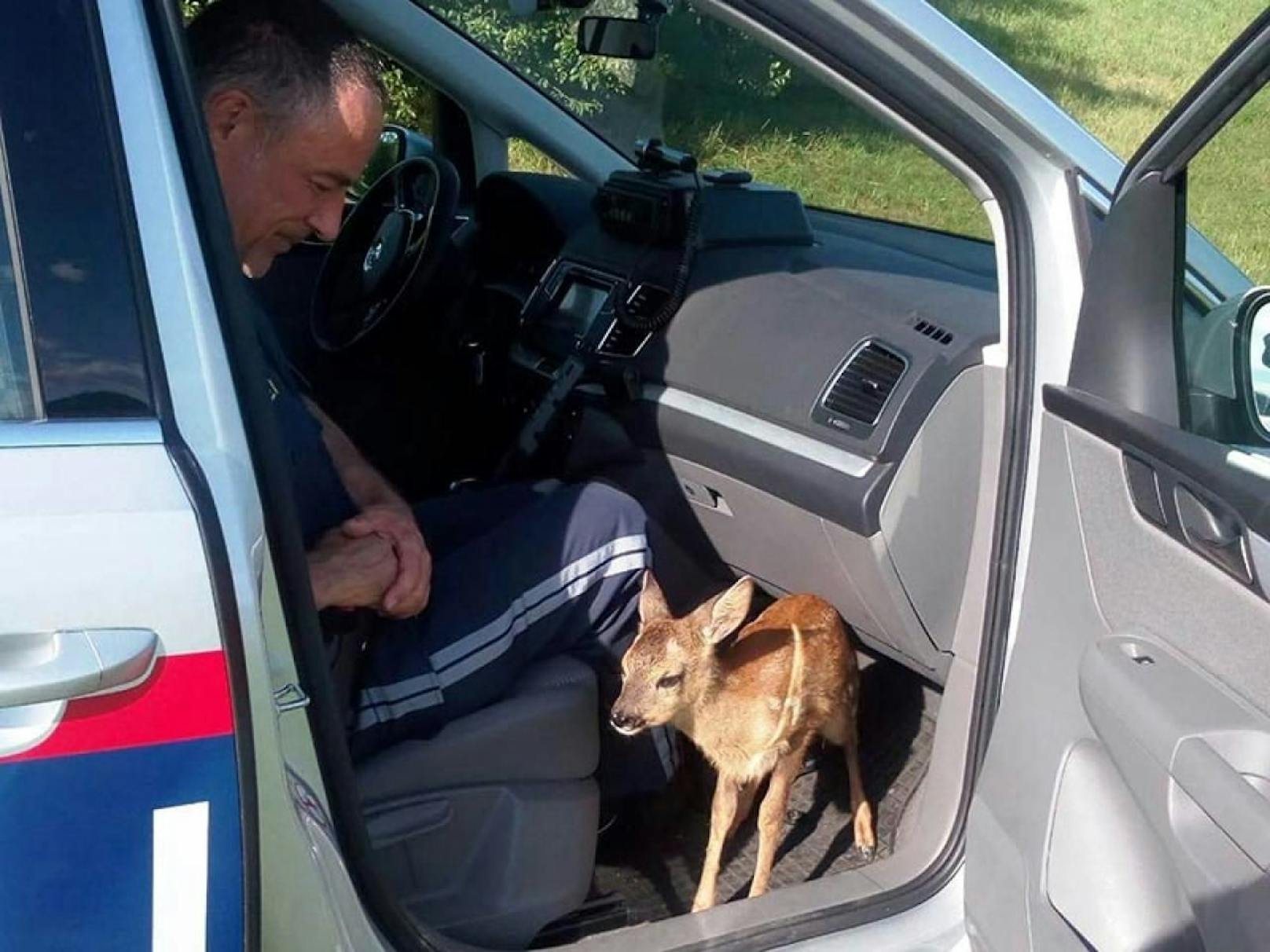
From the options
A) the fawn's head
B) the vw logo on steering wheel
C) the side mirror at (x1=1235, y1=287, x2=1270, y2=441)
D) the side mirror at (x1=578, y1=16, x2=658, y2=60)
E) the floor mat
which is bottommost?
the floor mat

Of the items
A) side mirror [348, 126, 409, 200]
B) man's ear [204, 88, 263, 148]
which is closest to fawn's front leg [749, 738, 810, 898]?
man's ear [204, 88, 263, 148]

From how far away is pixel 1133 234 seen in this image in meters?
1.75

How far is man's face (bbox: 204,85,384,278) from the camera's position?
1.95 m

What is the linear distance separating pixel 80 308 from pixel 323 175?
0.77 m

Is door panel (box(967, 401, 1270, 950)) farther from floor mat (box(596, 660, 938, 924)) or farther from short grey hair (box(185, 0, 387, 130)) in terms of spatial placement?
short grey hair (box(185, 0, 387, 130))

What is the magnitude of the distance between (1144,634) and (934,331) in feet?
3.11

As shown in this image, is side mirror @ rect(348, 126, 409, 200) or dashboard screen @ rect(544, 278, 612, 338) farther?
side mirror @ rect(348, 126, 409, 200)

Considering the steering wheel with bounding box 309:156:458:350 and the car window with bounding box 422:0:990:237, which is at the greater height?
the car window with bounding box 422:0:990:237

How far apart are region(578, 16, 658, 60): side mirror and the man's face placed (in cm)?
83

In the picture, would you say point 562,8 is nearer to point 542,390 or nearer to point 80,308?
point 542,390

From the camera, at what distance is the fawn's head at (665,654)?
2.46 metres

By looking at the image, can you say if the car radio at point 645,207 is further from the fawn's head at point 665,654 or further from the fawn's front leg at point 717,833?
the fawn's front leg at point 717,833

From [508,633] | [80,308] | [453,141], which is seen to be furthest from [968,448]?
[453,141]

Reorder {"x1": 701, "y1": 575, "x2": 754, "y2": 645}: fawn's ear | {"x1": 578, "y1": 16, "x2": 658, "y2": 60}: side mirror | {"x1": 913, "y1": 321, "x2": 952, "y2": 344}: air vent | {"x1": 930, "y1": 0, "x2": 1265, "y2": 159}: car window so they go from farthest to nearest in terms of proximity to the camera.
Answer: {"x1": 930, "y1": 0, "x2": 1265, "y2": 159}: car window
{"x1": 578, "y1": 16, "x2": 658, "y2": 60}: side mirror
{"x1": 701, "y1": 575, "x2": 754, "y2": 645}: fawn's ear
{"x1": 913, "y1": 321, "x2": 952, "y2": 344}: air vent
